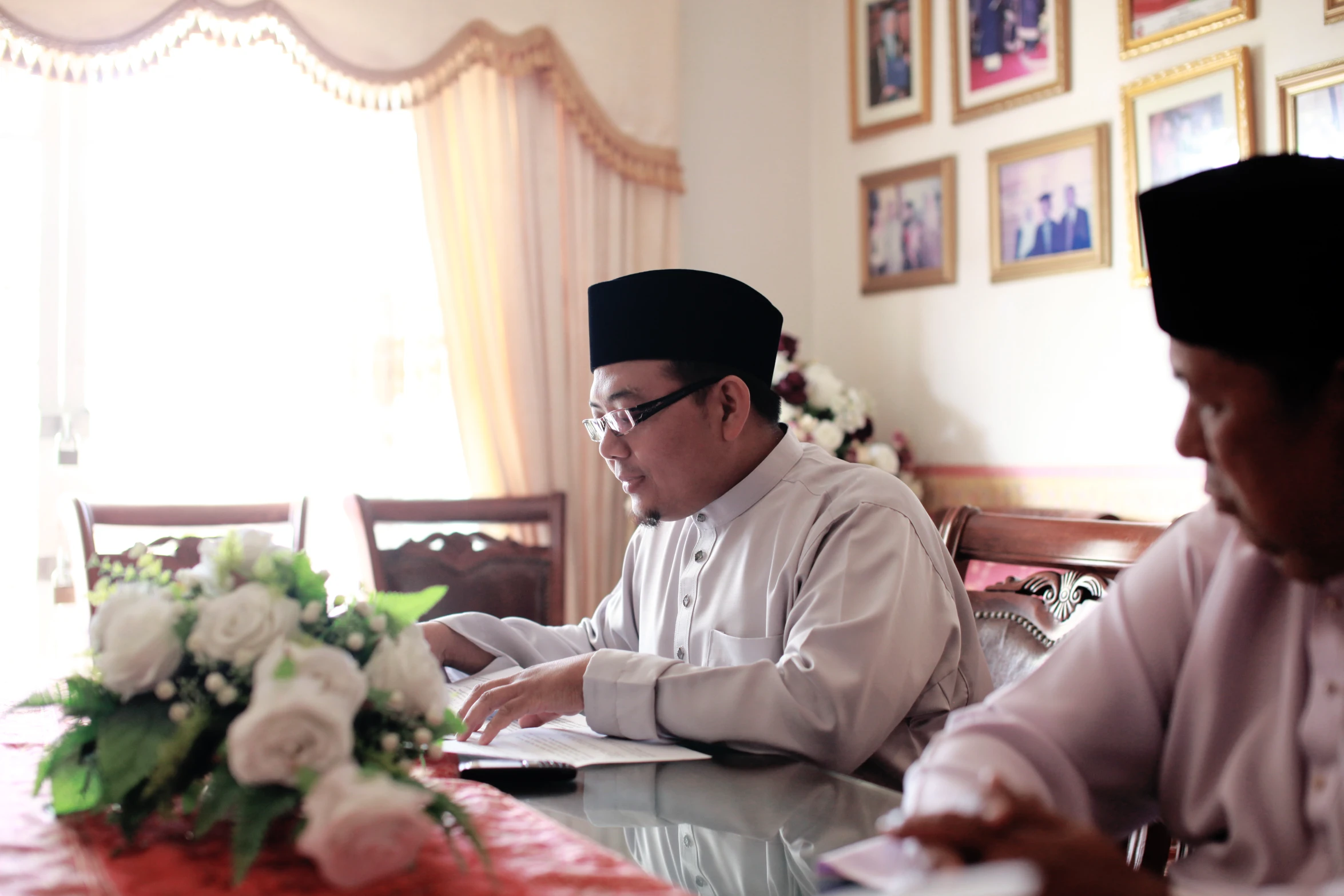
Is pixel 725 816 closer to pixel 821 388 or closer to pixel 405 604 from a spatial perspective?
pixel 405 604

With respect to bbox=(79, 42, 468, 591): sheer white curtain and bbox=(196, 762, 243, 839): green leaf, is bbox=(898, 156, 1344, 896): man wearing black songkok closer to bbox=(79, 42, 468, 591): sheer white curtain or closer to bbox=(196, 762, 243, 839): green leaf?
bbox=(196, 762, 243, 839): green leaf

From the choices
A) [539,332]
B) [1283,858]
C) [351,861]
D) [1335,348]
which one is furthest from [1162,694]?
[539,332]

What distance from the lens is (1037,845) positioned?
778 mm

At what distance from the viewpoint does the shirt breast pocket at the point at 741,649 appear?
5.78 feet

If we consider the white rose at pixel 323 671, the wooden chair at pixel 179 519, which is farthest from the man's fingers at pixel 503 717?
the wooden chair at pixel 179 519

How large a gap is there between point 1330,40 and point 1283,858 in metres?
2.59

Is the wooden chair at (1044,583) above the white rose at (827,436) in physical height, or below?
below

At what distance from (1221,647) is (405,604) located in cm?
78

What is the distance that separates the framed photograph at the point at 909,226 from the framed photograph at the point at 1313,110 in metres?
1.13

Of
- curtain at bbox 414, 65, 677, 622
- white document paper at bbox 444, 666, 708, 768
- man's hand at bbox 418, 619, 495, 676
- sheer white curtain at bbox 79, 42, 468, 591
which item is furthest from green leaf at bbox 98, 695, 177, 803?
curtain at bbox 414, 65, 677, 622

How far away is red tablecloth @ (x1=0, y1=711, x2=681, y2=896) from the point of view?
88 centimetres

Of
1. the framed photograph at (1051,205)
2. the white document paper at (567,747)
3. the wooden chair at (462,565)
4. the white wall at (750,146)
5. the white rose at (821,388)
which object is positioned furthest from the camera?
the white wall at (750,146)

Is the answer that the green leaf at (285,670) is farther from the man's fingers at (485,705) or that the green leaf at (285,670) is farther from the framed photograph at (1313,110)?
the framed photograph at (1313,110)

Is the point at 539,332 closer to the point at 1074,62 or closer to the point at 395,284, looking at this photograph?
the point at 395,284
